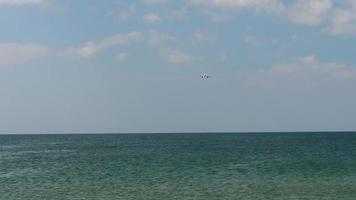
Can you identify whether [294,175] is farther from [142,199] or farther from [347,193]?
[142,199]

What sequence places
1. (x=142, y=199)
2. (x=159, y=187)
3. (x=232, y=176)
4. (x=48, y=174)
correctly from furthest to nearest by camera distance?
(x=48, y=174) < (x=232, y=176) < (x=159, y=187) < (x=142, y=199)

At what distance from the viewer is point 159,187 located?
5053 centimetres

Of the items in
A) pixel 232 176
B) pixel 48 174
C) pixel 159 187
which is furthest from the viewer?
pixel 48 174

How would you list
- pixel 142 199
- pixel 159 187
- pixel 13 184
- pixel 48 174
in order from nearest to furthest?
pixel 142 199, pixel 159 187, pixel 13 184, pixel 48 174

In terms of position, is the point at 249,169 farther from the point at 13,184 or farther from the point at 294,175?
the point at 13,184

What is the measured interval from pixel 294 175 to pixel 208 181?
476 inches

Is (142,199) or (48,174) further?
(48,174)

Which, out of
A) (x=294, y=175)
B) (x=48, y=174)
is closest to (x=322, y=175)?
(x=294, y=175)

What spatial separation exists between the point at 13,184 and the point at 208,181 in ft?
65.6

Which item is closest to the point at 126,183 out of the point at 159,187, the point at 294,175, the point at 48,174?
the point at 159,187

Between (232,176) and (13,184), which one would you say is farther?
(232,176)

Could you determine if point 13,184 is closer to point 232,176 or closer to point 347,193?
point 232,176

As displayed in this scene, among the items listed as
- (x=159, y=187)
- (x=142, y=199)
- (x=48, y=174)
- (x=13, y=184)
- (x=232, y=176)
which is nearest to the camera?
(x=142, y=199)

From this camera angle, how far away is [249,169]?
7069 centimetres
